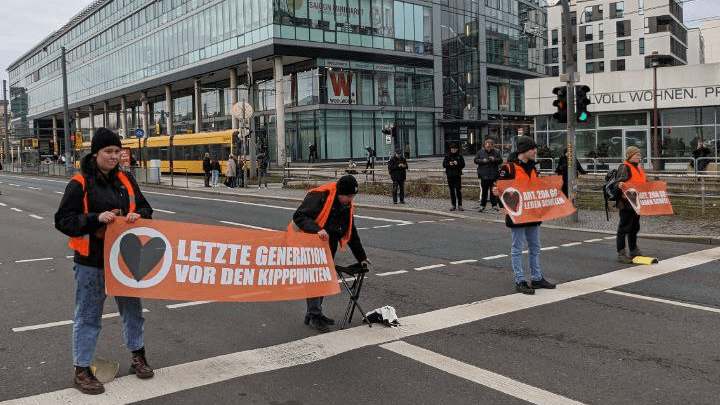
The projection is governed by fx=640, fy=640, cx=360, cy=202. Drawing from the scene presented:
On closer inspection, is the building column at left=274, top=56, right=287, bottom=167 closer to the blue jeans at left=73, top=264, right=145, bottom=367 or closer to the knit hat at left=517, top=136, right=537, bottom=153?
the knit hat at left=517, top=136, right=537, bottom=153

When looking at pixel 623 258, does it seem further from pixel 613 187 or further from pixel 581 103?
pixel 581 103

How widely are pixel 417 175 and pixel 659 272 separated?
57.5ft

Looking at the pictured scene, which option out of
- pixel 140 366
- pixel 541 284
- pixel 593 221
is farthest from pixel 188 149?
pixel 140 366

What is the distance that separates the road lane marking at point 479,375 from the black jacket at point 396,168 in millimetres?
14231

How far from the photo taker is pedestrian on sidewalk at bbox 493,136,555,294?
26.3ft

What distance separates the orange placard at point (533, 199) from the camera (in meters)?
8.10

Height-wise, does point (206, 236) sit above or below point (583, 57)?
below

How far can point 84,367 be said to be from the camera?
4836mm

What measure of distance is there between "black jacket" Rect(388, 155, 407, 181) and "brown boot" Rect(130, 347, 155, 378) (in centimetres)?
1523

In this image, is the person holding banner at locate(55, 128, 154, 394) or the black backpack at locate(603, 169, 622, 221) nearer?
the person holding banner at locate(55, 128, 154, 394)

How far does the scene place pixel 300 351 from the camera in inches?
227

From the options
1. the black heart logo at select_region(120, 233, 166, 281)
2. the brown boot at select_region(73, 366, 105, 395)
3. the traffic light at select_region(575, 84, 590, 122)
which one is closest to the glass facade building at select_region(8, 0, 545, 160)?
the traffic light at select_region(575, 84, 590, 122)

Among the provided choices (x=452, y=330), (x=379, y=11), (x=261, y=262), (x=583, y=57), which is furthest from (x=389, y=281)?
(x=583, y=57)

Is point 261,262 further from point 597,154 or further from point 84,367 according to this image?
point 597,154
